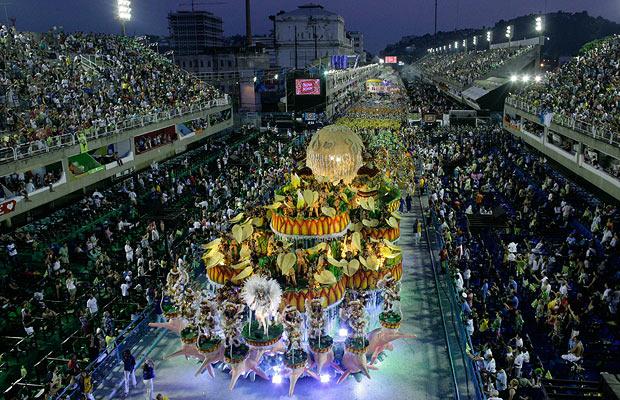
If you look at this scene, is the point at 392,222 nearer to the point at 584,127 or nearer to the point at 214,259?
the point at 214,259

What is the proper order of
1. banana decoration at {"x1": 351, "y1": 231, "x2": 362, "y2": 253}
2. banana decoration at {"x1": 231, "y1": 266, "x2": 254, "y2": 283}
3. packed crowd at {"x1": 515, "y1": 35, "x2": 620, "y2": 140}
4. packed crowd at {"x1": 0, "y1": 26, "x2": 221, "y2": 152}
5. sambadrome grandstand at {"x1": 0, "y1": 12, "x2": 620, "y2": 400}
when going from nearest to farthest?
sambadrome grandstand at {"x1": 0, "y1": 12, "x2": 620, "y2": 400} → banana decoration at {"x1": 231, "y1": 266, "x2": 254, "y2": 283} → banana decoration at {"x1": 351, "y1": 231, "x2": 362, "y2": 253} → packed crowd at {"x1": 0, "y1": 26, "x2": 221, "y2": 152} → packed crowd at {"x1": 515, "y1": 35, "x2": 620, "y2": 140}

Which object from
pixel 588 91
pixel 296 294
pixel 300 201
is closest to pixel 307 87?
pixel 588 91

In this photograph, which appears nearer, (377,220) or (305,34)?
(377,220)

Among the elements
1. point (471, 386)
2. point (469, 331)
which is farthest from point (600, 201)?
point (471, 386)

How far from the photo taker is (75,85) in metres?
30.4

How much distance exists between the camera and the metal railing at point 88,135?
67.4 ft

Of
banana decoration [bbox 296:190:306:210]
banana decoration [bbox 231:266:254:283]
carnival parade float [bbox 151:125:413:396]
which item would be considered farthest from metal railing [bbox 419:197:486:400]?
banana decoration [bbox 231:266:254:283]

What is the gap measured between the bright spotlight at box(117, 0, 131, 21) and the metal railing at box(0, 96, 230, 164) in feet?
41.8

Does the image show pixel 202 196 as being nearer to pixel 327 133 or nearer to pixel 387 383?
pixel 327 133

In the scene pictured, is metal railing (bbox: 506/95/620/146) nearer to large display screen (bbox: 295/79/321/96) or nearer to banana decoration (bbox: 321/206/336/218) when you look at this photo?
banana decoration (bbox: 321/206/336/218)

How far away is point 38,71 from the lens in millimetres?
29625

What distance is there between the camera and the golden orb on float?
16.1m

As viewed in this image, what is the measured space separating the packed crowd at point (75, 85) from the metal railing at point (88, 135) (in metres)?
0.16

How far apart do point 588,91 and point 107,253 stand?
28.8m
